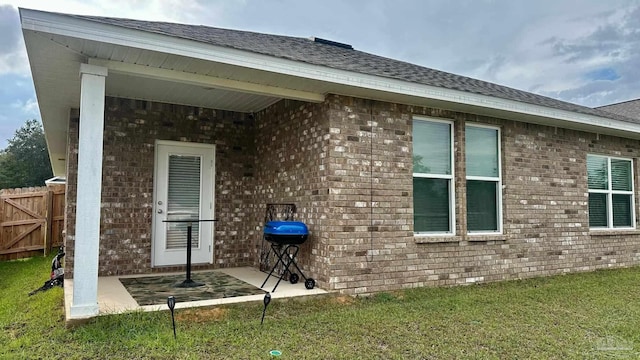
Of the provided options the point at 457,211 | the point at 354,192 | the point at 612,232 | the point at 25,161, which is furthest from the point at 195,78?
the point at 25,161

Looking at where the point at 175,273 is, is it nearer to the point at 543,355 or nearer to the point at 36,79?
the point at 36,79

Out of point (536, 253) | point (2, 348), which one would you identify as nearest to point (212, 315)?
point (2, 348)

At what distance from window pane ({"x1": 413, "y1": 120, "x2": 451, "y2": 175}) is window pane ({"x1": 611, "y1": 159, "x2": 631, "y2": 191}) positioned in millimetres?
4260

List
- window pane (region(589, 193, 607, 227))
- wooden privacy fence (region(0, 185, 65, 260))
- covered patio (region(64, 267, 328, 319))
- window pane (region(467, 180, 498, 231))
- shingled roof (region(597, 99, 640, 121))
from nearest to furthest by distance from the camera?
covered patio (region(64, 267, 328, 319)) → window pane (region(467, 180, 498, 231)) → window pane (region(589, 193, 607, 227)) → wooden privacy fence (region(0, 185, 65, 260)) → shingled roof (region(597, 99, 640, 121))

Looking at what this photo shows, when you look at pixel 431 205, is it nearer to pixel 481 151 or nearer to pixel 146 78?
pixel 481 151

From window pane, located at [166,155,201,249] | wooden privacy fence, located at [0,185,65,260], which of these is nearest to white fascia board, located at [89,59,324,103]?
window pane, located at [166,155,201,249]

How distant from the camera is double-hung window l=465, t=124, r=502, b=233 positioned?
21.5ft

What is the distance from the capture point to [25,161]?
115ft

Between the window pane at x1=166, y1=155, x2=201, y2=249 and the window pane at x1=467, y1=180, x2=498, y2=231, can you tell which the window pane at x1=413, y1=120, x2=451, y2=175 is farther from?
the window pane at x1=166, y1=155, x2=201, y2=249

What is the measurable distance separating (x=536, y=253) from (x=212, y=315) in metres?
5.34

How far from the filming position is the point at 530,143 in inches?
281

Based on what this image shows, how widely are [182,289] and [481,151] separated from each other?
15.8 ft

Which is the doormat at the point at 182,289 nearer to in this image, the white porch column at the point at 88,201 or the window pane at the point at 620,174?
the white porch column at the point at 88,201

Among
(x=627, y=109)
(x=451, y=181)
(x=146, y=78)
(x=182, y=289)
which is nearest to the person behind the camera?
(x=146, y=78)
